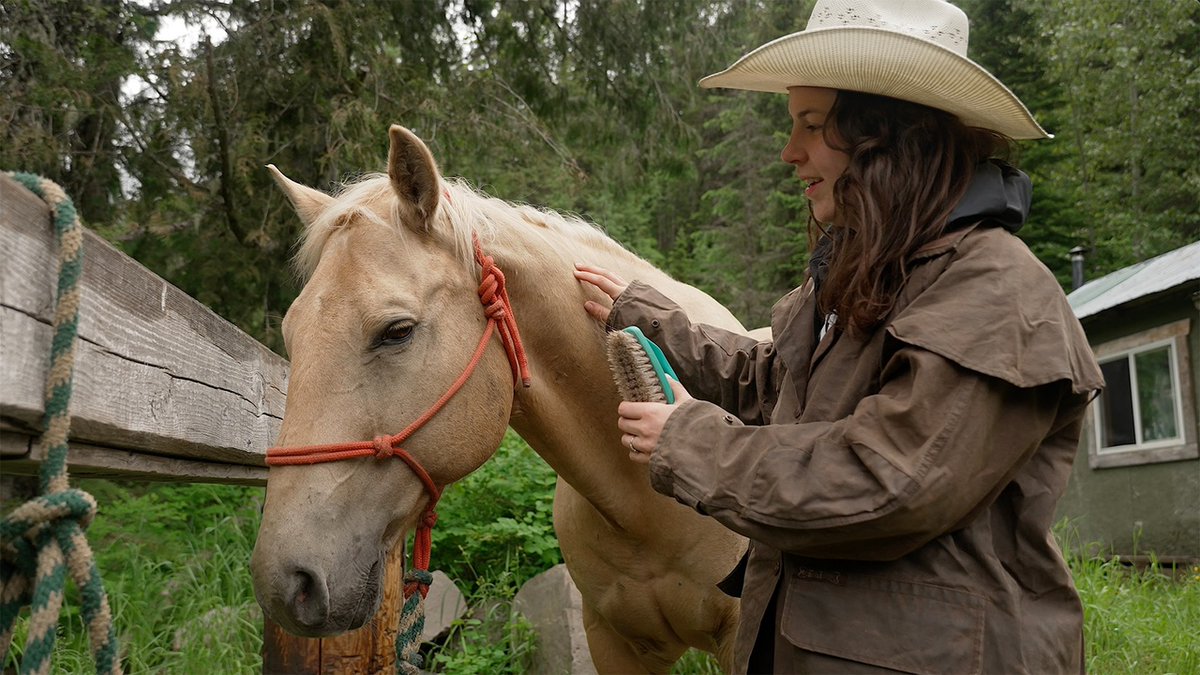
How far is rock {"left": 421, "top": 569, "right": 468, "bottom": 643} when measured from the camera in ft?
17.9

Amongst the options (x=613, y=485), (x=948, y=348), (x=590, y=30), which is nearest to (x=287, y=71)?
(x=590, y=30)

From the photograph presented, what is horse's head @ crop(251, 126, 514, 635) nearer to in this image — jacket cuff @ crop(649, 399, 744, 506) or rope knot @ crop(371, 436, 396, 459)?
rope knot @ crop(371, 436, 396, 459)

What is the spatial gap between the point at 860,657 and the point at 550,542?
451cm

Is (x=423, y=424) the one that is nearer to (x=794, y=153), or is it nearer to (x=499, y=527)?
(x=794, y=153)

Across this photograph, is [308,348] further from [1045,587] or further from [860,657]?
[1045,587]

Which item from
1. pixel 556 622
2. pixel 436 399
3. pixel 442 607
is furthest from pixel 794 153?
pixel 442 607

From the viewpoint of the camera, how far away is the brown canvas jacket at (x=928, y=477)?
1.62 meters

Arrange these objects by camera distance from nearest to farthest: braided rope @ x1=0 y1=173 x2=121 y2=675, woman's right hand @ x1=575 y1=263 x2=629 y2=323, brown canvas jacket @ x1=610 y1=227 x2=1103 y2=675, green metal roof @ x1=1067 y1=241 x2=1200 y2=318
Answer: braided rope @ x1=0 y1=173 x2=121 y2=675 → brown canvas jacket @ x1=610 y1=227 x2=1103 y2=675 → woman's right hand @ x1=575 y1=263 x2=629 y2=323 → green metal roof @ x1=1067 y1=241 x2=1200 y2=318

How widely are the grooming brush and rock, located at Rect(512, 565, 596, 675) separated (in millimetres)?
3089

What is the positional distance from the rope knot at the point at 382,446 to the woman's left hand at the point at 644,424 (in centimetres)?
54

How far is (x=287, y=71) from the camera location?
18.9 feet

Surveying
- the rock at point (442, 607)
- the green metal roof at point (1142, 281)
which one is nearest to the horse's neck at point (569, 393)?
the rock at point (442, 607)

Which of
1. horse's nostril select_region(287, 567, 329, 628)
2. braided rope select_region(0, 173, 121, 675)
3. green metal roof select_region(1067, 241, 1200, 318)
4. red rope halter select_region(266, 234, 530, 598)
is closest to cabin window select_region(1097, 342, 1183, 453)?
green metal roof select_region(1067, 241, 1200, 318)

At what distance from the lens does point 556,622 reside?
5.16 m
